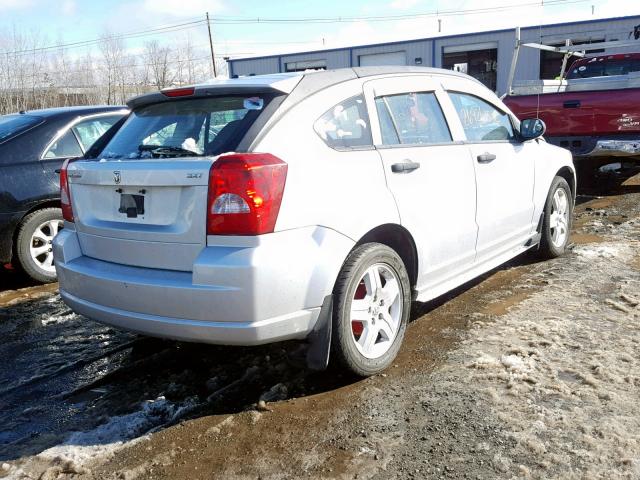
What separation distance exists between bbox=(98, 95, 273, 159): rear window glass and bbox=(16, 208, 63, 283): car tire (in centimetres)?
242

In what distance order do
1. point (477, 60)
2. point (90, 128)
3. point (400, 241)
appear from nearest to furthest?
point (400, 241) < point (90, 128) < point (477, 60)

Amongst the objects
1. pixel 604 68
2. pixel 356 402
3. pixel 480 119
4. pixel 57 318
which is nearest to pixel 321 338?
pixel 356 402

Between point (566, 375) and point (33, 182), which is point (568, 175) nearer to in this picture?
point (566, 375)

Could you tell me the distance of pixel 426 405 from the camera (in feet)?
10.2

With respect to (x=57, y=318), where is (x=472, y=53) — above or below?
above

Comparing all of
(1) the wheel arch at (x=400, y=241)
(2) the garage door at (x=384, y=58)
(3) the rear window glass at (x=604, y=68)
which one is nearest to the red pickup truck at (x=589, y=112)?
Result: (3) the rear window glass at (x=604, y=68)

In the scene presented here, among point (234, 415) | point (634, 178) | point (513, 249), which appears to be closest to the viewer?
point (234, 415)

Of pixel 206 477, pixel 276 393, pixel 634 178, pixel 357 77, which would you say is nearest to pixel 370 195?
pixel 357 77

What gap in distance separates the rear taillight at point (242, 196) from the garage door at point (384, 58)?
3104 centimetres

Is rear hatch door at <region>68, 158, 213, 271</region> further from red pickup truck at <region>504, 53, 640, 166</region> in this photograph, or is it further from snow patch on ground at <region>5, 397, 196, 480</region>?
red pickup truck at <region>504, 53, 640, 166</region>

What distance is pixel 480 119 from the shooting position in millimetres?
4523

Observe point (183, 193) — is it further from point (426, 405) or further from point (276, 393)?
point (426, 405)

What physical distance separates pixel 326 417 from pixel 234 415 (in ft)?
1.59

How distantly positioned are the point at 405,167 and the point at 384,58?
31.6m
